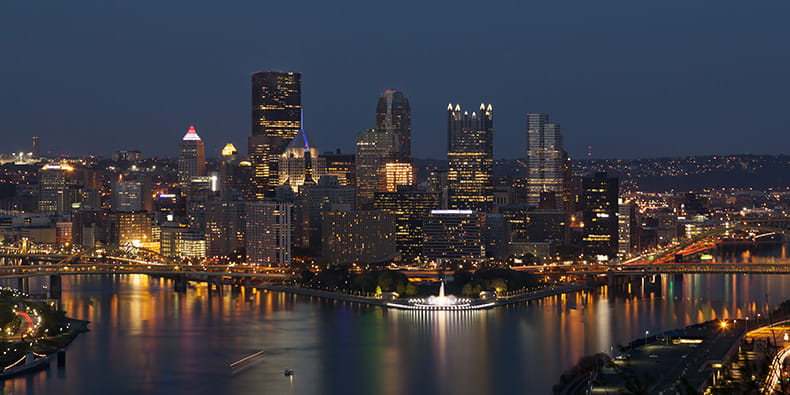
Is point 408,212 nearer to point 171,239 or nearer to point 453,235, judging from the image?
point 453,235

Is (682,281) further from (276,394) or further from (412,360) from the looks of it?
(276,394)

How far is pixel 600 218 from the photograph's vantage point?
152ft

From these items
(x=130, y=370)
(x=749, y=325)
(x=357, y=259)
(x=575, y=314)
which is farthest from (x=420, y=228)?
(x=130, y=370)

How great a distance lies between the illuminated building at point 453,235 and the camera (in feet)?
140

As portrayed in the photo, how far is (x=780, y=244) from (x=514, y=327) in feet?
101

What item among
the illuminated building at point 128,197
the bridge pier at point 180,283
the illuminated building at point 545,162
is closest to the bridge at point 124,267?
the bridge pier at point 180,283

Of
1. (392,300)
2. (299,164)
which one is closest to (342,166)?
(299,164)

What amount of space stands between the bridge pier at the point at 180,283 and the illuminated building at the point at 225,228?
846cm

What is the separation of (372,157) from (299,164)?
122 inches

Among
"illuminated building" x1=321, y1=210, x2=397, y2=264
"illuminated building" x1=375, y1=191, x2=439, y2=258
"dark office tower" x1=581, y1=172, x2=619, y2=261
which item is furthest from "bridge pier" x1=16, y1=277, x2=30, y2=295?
"dark office tower" x1=581, y1=172, x2=619, y2=261

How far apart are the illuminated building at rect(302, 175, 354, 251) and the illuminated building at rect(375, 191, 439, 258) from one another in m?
1.38

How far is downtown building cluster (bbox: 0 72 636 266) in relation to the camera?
1704 inches

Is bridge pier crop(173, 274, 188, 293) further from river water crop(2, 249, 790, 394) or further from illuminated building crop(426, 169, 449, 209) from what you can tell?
illuminated building crop(426, 169, 449, 209)

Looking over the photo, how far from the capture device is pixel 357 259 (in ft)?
139
